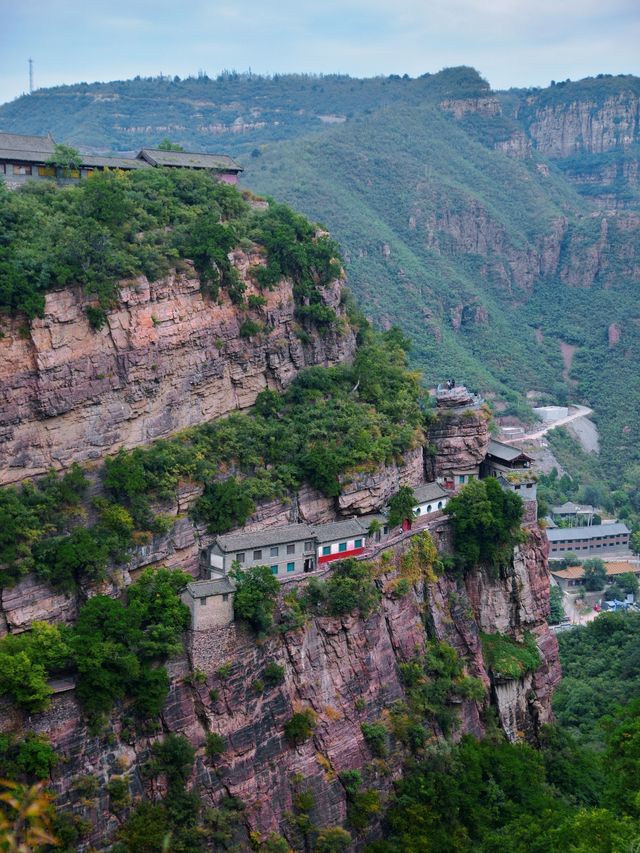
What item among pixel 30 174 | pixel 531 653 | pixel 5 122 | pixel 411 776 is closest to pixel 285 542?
pixel 411 776

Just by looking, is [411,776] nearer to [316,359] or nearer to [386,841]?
[386,841]

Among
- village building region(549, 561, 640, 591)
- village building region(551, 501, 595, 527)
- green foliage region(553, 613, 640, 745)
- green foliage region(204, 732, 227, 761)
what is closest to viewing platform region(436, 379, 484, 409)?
green foliage region(553, 613, 640, 745)

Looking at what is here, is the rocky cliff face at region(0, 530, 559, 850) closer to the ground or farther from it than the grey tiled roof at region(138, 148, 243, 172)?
closer to the ground

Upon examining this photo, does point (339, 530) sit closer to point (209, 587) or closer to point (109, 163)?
point (209, 587)

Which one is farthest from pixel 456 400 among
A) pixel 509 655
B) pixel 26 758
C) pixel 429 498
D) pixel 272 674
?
pixel 26 758

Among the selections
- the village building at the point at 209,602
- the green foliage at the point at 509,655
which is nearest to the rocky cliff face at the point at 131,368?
the village building at the point at 209,602

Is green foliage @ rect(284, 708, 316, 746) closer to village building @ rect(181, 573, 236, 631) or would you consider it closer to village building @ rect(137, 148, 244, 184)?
village building @ rect(181, 573, 236, 631)

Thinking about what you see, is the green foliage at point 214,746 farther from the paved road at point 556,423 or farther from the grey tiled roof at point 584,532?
the paved road at point 556,423
